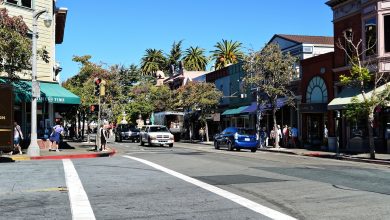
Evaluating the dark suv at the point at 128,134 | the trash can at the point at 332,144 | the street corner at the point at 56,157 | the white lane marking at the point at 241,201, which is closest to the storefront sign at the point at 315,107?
the trash can at the point at 332,144

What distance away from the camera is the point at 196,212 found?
8.30 meters

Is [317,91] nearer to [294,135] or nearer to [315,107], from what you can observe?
[315,107]

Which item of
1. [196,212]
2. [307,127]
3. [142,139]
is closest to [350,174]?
[196,212]

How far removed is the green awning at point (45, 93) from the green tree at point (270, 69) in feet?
41.4

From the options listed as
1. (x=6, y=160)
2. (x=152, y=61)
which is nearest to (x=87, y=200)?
(x=6, y=160)

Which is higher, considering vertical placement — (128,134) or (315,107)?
(315,107)

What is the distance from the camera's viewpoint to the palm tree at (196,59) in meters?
90.6

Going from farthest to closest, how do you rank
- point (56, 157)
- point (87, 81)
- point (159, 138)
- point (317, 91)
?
point (87, 81) → point (159, 138) → point (317, 91) → point (56, 157)

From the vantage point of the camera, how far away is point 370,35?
2756 centimetres

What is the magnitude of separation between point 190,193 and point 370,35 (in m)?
20.9

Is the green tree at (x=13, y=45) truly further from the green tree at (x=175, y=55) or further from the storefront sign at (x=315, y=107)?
the green tree at (x=175, y=55)

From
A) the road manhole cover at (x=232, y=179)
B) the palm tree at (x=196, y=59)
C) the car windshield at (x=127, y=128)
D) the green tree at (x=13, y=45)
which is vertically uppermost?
the palm tree at (x=196, y=59)

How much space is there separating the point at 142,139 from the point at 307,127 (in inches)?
512

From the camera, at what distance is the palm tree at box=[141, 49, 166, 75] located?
100938mm
